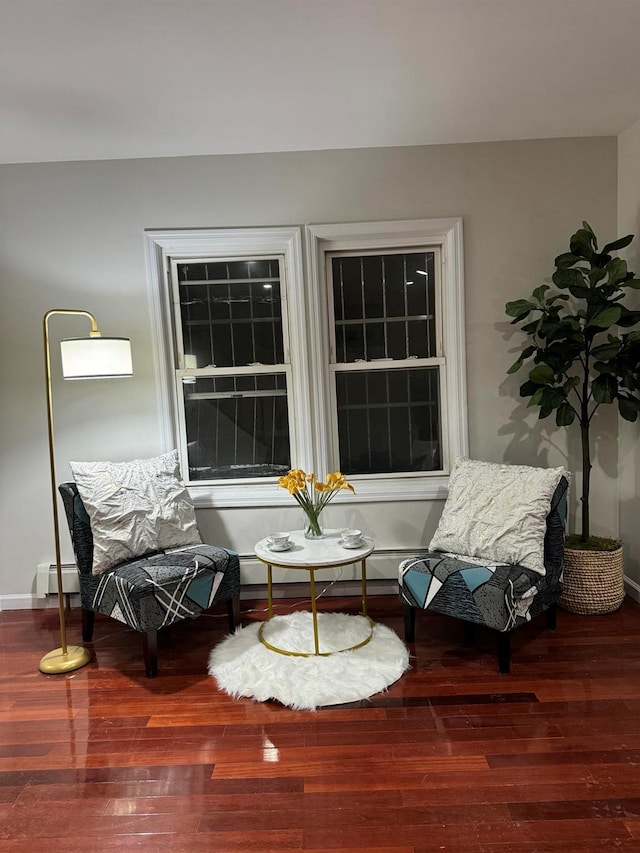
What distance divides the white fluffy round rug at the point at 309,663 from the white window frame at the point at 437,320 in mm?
828

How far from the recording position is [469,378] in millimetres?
3410

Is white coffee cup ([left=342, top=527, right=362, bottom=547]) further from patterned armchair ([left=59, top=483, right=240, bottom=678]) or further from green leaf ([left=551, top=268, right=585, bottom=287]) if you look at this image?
green leaf ([left=551, top=268, right=585, bottom=287])

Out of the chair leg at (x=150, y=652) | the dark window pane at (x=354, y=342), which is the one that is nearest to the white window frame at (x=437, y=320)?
the dark window pane at (x=354, y=342)

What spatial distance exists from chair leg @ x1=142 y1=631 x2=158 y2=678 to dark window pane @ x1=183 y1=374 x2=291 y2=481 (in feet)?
3.72

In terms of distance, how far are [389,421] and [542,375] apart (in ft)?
3.08

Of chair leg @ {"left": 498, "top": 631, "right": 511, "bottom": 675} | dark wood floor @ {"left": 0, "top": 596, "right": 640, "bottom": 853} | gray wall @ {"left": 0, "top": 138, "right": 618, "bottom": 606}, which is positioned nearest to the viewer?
dark wood floor @ {"left": 0, "top": 596, "right": 640, "bottom": 853}

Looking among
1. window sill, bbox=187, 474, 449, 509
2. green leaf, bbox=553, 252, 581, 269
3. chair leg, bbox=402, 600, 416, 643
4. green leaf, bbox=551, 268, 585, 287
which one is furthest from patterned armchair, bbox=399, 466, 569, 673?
green leaf, bbox=553, 252, 581, 269

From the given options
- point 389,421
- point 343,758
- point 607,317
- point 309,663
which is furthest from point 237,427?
point 607,317

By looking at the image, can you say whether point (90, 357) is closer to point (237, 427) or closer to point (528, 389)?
point (237, 427)

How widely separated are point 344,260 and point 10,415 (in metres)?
2.19

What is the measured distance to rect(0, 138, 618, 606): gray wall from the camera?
10.9ft

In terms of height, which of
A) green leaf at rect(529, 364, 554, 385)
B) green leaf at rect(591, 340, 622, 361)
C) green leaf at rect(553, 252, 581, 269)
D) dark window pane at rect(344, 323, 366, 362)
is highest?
green leaf at rect(553, 252, 581, 269)

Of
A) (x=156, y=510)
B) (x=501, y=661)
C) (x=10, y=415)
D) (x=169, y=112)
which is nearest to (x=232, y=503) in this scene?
(x=156, y=510)

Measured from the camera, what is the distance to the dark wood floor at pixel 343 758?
67.9 inches
